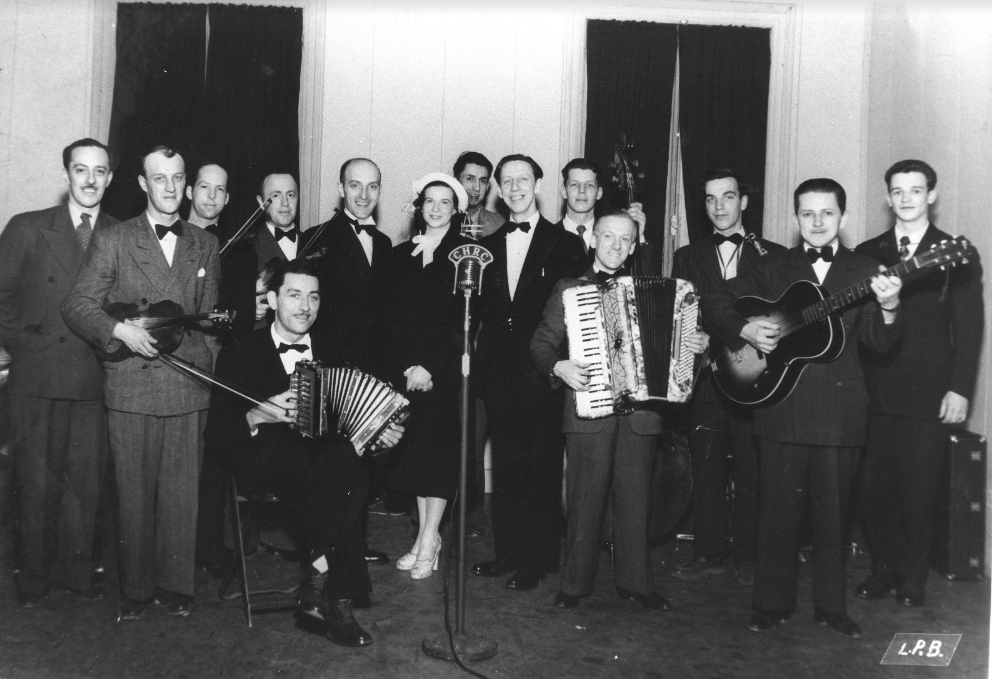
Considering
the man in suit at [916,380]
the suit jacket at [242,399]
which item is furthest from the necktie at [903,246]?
the suit jacket at [242,399]

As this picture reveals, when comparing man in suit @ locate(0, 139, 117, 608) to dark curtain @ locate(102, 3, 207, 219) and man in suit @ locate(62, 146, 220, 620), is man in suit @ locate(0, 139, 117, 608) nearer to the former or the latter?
man in suit @ locate(62, 146, 220, 620)

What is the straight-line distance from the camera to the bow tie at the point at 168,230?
321 cm

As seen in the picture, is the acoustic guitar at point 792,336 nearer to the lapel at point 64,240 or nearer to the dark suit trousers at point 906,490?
the dark suit trousers at point 906,490

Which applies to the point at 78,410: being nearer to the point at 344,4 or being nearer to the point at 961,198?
the point at 344,4

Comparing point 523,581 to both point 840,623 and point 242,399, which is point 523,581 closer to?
point 840,623

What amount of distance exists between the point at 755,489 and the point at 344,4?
3.87m

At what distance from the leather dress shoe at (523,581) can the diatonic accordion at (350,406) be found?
0.90 metres

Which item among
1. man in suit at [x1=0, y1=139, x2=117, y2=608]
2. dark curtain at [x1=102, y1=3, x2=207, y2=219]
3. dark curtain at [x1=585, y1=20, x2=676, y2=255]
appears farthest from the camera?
dark curtain at [x1=585, y1=20, x2=676, y2=255]

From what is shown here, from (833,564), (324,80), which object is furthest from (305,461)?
(324,80)

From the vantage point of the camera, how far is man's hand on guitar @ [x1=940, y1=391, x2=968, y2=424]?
10.8 ft

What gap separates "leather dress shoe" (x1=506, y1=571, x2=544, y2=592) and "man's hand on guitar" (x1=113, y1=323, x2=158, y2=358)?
1.78 metres

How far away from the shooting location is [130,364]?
10.1 ft

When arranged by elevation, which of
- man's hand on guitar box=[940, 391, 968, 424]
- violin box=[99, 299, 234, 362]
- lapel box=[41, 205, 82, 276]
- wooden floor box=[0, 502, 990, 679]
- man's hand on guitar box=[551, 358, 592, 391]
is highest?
lapel box=[41, 205, 82, 276]

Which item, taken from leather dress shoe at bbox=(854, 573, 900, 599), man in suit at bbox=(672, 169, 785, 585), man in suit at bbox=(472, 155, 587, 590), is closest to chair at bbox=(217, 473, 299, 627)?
man in suit at bbox=(472, 155, 587, 590)
